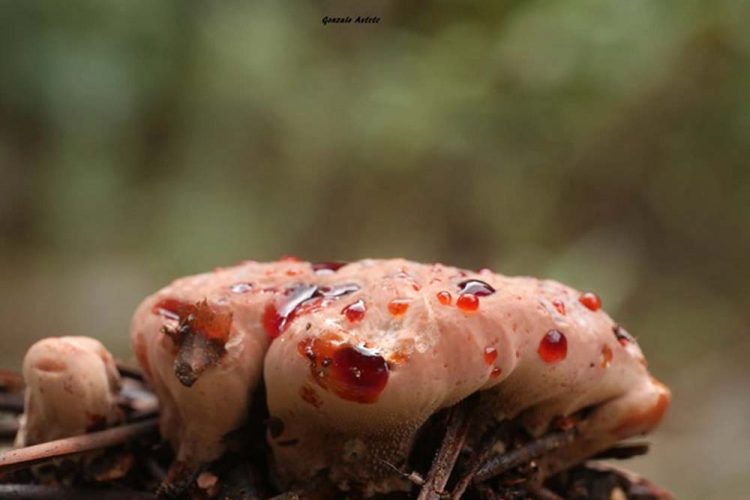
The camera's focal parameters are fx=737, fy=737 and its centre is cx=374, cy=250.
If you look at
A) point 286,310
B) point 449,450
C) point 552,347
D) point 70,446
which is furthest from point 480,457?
point 70,446

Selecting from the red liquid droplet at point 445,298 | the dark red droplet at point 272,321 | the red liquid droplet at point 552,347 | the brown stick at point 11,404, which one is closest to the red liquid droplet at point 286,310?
the dark red droplet at point 272,321

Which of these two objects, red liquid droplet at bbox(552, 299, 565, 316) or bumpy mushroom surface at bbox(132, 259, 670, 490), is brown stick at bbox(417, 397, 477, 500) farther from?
red liquid droplet at bbox(552, 299, 565, 316)

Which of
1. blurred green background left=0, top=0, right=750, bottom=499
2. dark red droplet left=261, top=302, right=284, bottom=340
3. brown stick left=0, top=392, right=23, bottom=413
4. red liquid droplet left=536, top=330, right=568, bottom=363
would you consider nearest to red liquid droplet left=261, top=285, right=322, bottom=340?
dark red droplet left=261, top=302, right=284, bottom=340

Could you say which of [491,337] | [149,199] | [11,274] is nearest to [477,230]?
[149,199]

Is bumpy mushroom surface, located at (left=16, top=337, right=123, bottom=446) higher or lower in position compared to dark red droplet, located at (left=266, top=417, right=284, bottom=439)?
lower

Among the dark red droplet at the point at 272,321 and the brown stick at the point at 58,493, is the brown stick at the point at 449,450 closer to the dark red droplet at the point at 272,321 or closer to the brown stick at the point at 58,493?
the dark red droplet at the point at 272,321

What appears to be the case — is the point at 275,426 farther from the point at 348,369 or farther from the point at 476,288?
the point at 476,288

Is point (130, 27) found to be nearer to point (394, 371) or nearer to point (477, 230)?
point (477, 230)
